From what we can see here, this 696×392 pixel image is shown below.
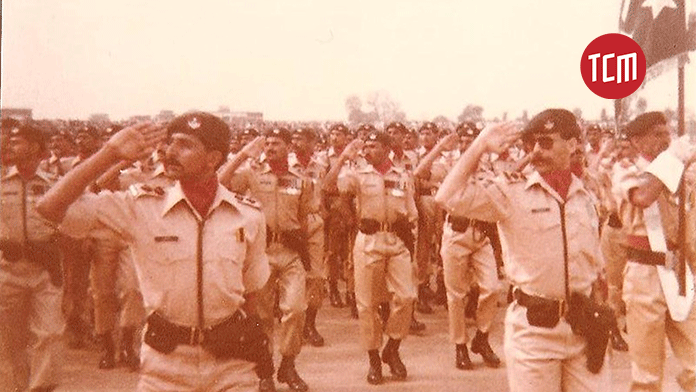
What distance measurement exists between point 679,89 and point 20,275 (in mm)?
4581

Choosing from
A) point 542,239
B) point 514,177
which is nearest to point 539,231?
point 542,239

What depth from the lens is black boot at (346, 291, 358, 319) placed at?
8656mm

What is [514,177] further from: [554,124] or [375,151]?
[375,151]

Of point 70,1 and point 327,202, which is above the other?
point 70,1

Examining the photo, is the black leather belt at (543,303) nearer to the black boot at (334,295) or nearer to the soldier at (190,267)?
the soldier at (190,267)

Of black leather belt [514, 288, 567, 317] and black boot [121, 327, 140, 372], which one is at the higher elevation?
black leather belt [514, 288, 567, 317]

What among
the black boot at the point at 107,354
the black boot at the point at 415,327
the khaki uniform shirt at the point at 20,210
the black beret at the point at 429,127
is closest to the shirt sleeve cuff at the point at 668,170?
the black beret at the point at 429,127

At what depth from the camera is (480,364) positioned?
677 cm

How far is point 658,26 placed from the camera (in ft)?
19.3

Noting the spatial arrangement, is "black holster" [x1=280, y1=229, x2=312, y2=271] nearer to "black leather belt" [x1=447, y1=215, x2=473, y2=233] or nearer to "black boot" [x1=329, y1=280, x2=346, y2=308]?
"black leather belt" [x1=447, y1=215, x2=473, y2=233]

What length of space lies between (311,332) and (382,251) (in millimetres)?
1548

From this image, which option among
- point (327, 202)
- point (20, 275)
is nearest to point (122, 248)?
point (20, 275)

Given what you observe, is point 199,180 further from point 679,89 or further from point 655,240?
point 679,89

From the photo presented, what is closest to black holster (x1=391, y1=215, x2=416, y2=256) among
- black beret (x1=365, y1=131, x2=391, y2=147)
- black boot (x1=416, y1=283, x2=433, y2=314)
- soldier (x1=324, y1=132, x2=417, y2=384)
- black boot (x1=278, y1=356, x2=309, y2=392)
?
soldier (x1=324, y1=132, x2=417, y2=384)
